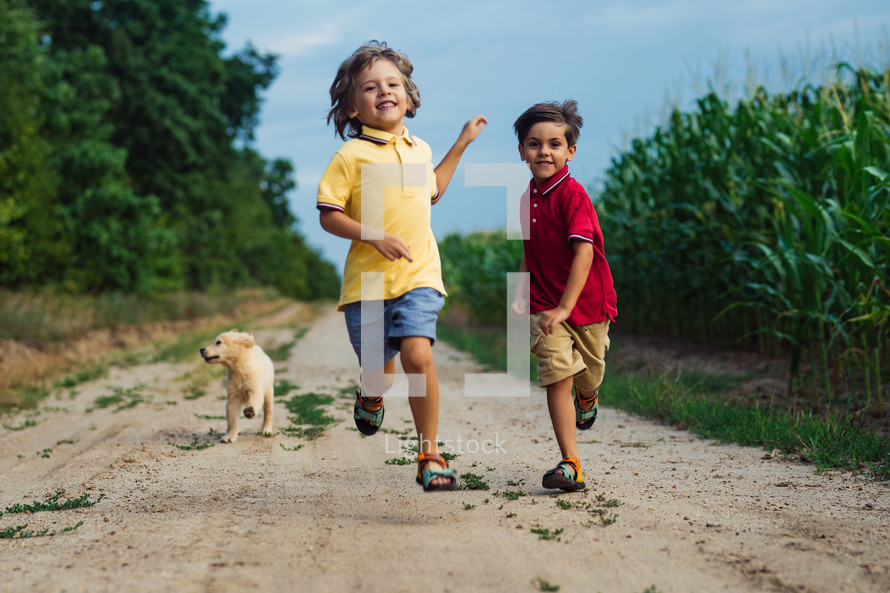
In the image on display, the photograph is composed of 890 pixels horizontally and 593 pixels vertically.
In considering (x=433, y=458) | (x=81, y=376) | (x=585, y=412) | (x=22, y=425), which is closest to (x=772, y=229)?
(x=585, y=412)

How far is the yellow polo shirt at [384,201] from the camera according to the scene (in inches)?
126

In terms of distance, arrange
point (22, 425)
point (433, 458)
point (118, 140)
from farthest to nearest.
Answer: point (118, 140), point (22, 425), point (433, 458)

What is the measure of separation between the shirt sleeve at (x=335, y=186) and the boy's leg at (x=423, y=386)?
70 cm

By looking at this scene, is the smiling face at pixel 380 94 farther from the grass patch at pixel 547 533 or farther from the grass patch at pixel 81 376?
the grass patch at pixel 81 376

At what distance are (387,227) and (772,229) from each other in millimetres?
6125

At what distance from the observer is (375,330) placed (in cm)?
330

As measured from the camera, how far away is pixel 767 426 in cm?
484

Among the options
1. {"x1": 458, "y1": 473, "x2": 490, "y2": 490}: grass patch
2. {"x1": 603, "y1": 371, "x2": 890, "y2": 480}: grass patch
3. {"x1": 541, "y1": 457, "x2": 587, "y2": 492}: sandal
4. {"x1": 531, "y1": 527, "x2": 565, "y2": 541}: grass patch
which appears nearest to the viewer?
{"x1": 531, "y1": 527, "x2": 565, "y2": 541}: grass patch

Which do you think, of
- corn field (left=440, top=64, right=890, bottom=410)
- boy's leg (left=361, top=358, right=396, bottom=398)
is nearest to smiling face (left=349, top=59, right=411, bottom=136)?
boy's leg (left=361, top=358, right=396, bottom=398)

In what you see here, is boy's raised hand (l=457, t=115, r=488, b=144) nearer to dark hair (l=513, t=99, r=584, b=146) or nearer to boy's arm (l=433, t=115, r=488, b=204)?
boy's arm (l=433, t=115, r=488, b=204)

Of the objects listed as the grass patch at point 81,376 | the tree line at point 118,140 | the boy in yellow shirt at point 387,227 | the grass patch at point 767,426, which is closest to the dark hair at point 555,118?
the boy in yellow shirt at point 387,227

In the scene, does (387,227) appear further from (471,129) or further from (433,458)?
(433,458)

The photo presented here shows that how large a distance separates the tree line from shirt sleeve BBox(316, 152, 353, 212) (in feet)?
37.4

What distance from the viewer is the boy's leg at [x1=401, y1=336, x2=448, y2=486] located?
Result: 3.13 meters
